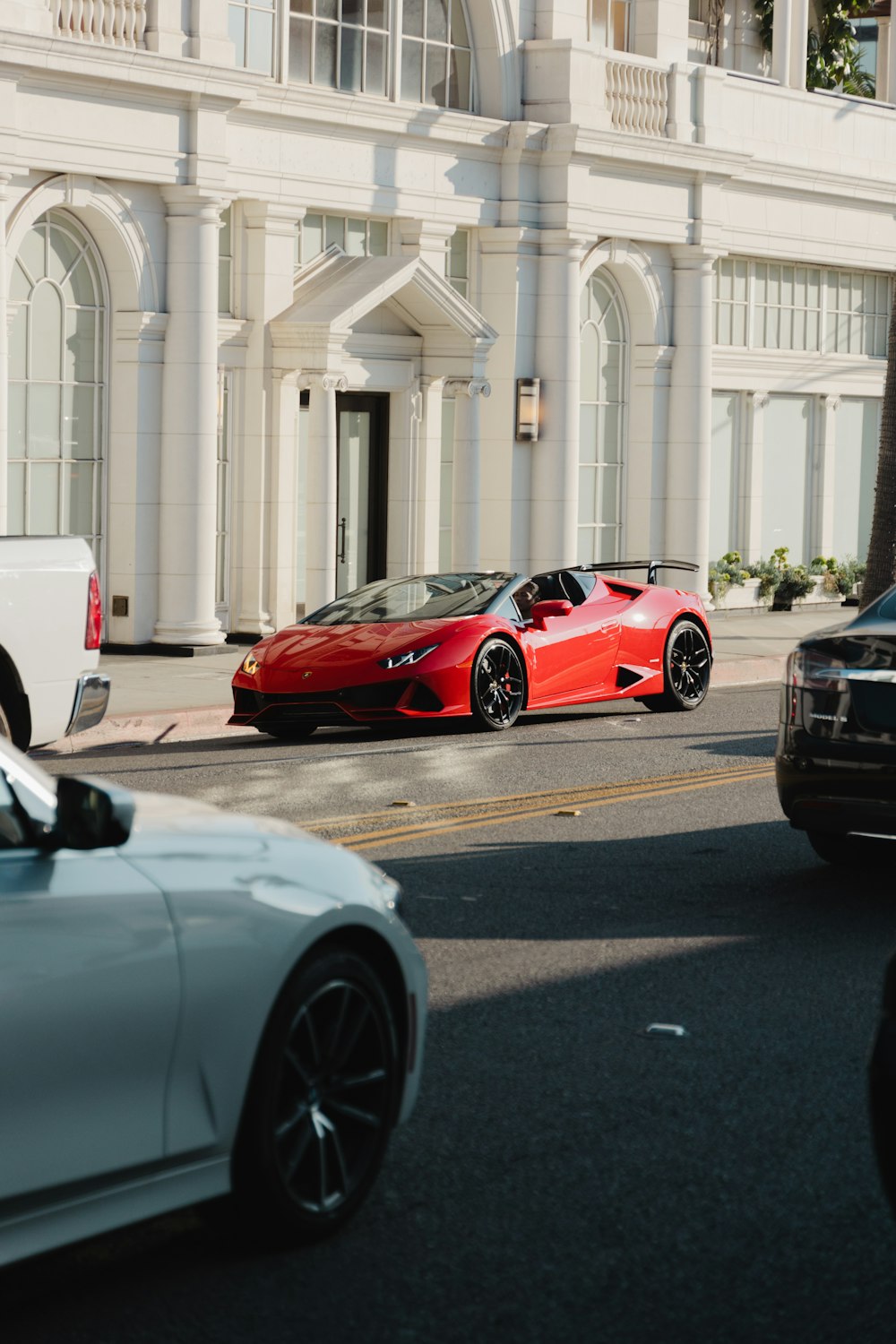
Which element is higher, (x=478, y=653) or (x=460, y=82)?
(x=460, y=82)

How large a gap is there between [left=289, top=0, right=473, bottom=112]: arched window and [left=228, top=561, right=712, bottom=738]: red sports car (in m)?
8.17

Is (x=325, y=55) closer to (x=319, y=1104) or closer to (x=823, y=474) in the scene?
(x=823, y=474)

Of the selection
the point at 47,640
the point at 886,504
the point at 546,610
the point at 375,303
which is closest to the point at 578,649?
the point at 546,610

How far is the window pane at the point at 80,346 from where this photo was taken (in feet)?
68.7

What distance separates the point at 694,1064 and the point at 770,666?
1609 cm

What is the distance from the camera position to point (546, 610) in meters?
16.4

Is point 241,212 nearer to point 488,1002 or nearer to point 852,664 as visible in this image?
point 852,664

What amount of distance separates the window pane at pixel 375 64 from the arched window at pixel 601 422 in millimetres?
4353

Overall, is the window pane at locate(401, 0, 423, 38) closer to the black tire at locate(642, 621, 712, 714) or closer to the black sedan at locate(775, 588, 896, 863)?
the black tire at locate(642, 621, 712, 714)

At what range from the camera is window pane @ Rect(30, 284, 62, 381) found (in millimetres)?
20562

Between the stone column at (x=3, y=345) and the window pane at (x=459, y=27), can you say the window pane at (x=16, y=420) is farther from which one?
the window pane at (x=459, y=27)

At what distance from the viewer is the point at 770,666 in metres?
22.6

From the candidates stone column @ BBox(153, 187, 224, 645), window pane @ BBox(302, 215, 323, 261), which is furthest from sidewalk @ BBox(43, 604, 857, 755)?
window pane @ BBox(302, 215, 323, 261)

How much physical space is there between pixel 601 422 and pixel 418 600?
1173 centimetres
